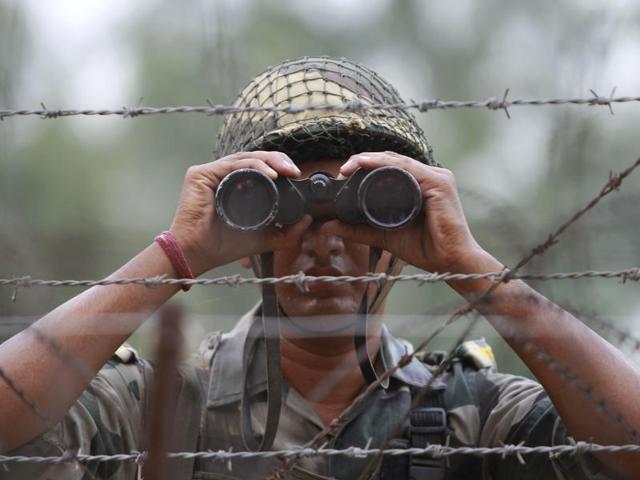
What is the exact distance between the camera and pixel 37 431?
200 centimetres

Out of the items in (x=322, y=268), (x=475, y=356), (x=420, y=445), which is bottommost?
(x=420, y=445)

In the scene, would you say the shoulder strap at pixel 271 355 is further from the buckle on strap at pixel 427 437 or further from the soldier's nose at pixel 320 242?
the buckle on strap at pixel 427 437

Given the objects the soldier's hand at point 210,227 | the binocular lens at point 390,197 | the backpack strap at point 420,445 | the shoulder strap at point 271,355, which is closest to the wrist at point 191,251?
the soldier's hand at point 210,227

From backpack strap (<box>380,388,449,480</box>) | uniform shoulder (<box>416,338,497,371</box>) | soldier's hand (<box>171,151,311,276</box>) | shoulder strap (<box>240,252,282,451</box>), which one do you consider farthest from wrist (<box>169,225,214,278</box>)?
uniform shoulder (<box>416,338,497,371</box>)

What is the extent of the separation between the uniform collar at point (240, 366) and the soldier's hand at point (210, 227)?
15.0 inches

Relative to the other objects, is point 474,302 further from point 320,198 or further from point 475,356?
point 475,356

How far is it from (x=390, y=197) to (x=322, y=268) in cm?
23

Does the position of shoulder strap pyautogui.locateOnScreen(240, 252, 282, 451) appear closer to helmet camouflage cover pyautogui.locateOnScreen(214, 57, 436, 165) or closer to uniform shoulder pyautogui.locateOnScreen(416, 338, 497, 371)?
helmet camouflage cover pyautogui.locateOnScreen(214, 57, 436, 165)

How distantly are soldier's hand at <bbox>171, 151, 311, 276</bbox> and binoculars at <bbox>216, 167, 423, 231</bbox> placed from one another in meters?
0.04

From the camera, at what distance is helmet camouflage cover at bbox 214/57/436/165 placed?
232 cm

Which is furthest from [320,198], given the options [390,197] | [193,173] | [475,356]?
[475,356]

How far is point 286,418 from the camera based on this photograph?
245 centimetres

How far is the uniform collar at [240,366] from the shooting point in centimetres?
241

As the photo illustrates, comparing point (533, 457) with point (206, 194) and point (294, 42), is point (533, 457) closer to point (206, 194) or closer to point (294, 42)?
point (206, 194)
